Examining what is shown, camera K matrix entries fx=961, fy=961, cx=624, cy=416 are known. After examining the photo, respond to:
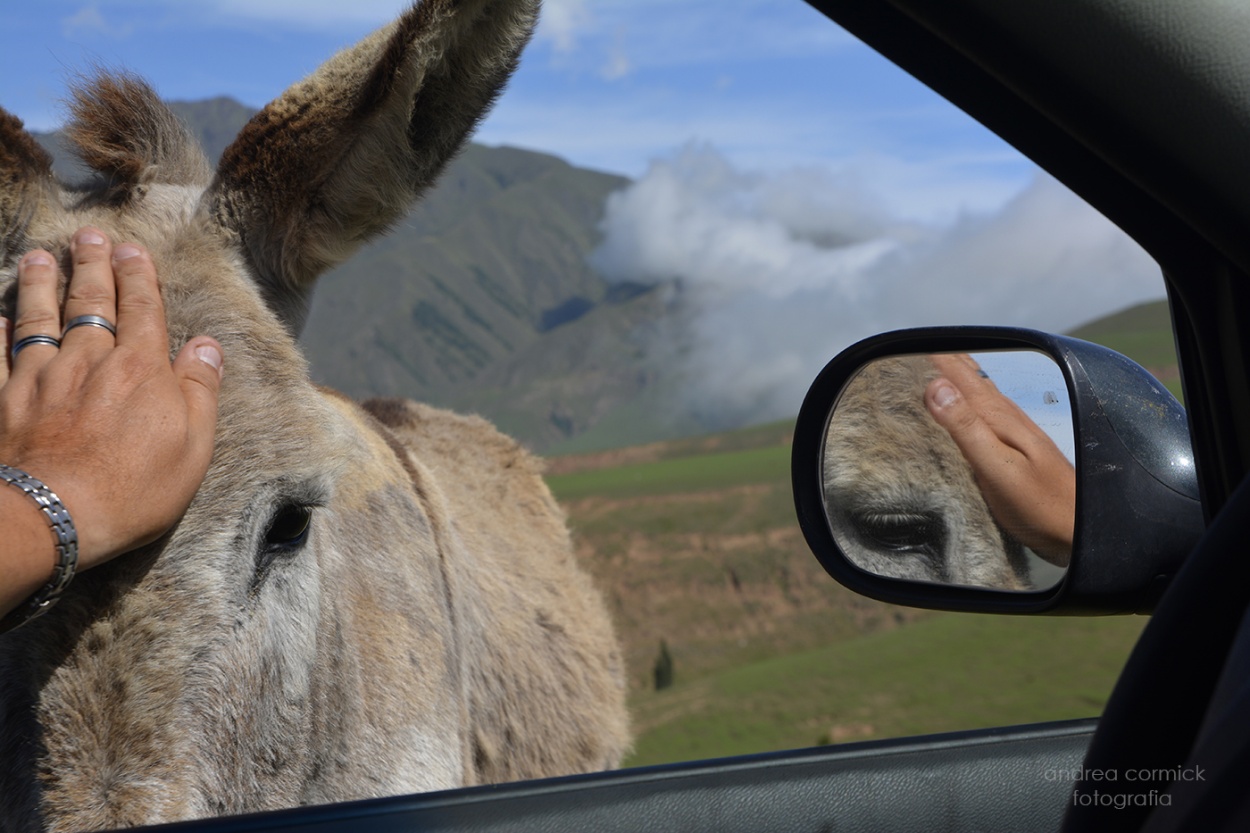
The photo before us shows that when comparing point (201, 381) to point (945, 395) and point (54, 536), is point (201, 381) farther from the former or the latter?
point (945, 395)

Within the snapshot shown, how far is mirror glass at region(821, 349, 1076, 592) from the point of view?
1.41m

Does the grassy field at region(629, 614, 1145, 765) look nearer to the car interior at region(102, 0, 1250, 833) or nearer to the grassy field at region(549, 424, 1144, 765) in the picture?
the grassy field at region(549, 424, 1144, 765)

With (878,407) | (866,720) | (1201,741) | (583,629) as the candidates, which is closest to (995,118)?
(1201,741)

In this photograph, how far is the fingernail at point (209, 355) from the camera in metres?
1.81

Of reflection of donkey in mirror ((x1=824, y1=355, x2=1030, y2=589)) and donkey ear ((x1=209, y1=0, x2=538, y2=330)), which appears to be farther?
donkey ear ((x1=209, y1=0, x2=538, y2=330))

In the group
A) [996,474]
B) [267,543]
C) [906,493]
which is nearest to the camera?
[996,474]

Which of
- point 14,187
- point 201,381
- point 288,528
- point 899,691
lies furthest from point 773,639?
point 201,381

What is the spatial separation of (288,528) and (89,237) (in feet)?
2.33

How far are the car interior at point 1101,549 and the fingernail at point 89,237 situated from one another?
1188mm

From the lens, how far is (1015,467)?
4.72 feet

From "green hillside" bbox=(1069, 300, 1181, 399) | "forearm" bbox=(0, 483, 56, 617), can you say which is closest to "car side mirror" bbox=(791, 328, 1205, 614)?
"forearm" bbox=(0, 483, 56, 617)

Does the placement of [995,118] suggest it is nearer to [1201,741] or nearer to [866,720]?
[1201,741]

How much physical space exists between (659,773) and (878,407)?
29.7 inches

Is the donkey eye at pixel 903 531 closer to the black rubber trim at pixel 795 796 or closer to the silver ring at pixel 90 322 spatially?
the black rubber trim at pixel 795 796
